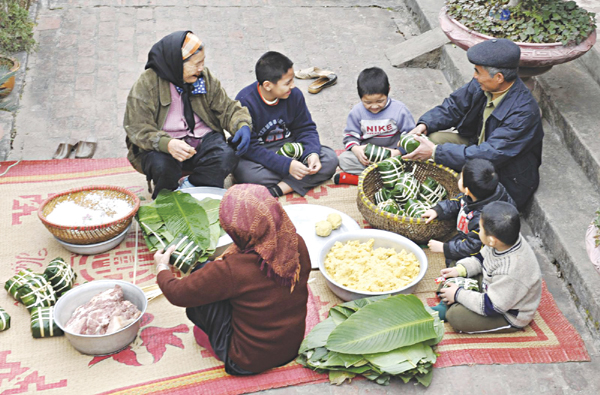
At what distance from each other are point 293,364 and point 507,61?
2223mm

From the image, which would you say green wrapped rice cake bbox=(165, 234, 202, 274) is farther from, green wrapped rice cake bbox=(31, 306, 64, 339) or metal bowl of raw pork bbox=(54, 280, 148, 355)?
green wrapped rice cake bbox=(31, 306, 64, 339)

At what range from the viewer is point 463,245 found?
3438 mm

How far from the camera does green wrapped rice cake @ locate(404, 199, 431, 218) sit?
3836mm

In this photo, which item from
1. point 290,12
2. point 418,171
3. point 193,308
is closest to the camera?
point 193,308

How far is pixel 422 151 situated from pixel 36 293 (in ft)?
8.14

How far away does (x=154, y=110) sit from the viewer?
3947mm

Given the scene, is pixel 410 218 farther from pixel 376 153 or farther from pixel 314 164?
pixel 314 164

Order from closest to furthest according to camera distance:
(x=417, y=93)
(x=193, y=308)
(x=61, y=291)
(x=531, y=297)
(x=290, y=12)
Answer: (x=193, y=308), (x=531, y=297), (x=61, y=291), (x=417, y=93), (x=290, y=12)

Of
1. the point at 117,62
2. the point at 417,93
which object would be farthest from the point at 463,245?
the point at 117,62

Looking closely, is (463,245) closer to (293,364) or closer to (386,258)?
(386,258)

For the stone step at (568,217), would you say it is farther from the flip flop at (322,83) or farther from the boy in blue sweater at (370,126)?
the flip flop at (322,83)

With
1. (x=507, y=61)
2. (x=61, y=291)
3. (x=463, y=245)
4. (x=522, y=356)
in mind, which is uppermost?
(x=507, y=61)

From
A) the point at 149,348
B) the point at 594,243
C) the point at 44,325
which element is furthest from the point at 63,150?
the point at 594,243

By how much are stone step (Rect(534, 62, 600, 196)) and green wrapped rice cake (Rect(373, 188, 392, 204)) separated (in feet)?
4.64
